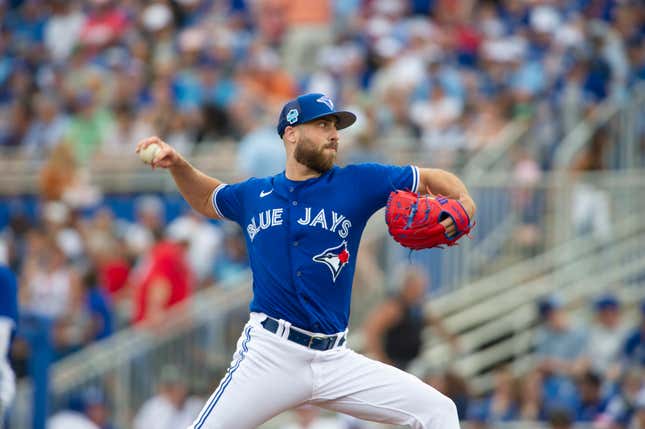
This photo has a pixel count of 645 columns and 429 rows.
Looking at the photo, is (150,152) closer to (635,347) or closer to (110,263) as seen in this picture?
(635,347)

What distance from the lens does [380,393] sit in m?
6.91

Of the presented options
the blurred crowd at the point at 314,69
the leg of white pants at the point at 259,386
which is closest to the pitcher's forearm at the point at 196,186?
the leg of white pants at the point at 259,386

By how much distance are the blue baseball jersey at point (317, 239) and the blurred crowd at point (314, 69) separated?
5.57 m

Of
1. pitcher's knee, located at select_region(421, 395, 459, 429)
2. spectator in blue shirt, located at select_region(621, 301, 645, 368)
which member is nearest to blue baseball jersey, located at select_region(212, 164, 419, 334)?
pitcher's knee, located at select_region(421, 395, 459, 429)

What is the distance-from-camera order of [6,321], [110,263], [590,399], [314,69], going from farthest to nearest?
1. [314,69]
2. [110,263]
3. [590,399]
4. [6,321]

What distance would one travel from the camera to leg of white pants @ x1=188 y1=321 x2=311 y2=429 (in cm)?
679

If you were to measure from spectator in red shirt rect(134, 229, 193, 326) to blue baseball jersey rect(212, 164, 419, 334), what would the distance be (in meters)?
6.03

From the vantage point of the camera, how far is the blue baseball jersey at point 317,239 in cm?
693

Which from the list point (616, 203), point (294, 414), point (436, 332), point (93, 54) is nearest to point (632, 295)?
point (616, 203)

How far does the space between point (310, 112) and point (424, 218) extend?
31.5 inches

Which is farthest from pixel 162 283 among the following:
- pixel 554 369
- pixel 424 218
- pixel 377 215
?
pixel 424 218

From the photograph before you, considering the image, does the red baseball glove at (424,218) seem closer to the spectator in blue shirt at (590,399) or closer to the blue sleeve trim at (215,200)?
the blue sleeve trim at (215,200)

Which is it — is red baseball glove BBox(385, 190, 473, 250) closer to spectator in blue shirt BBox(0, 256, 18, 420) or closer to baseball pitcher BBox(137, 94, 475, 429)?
baseball pitcher BBox(137, 94, 475, 429)

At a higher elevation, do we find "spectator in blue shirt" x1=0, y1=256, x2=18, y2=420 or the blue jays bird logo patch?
the blue jays bird logo patch
